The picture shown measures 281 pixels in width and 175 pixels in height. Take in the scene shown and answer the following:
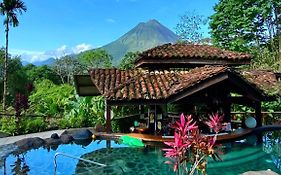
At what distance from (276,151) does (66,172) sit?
26.1ft

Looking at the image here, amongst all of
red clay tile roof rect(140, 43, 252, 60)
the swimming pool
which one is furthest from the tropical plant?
red clay tile roof rect(140, 43, 252, 60)

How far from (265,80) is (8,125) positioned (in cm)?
1253

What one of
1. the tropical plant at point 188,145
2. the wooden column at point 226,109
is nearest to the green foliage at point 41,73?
the wooden column at point 226,109

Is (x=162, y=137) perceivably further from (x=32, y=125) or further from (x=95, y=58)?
(x=95, y=58)

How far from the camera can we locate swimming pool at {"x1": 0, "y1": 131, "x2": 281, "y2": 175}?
10094mm

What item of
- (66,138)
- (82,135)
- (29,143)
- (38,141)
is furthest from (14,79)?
(29,143)

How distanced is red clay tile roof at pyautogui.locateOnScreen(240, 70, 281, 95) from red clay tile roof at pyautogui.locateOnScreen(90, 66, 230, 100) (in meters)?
2.77

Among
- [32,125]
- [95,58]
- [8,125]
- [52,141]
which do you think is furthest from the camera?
[95,58]

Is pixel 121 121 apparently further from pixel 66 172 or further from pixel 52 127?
pixel 66 172

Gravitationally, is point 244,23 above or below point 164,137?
above

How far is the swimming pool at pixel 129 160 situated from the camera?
10094mm

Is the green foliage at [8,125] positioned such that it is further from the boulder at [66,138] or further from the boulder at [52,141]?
the boulder at [66,138]

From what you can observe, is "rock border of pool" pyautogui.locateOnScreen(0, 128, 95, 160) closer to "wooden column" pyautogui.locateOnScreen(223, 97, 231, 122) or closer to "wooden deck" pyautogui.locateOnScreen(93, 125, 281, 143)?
"wooden deck" pyautogui.locateOnScreen(93, 125, 281, 143)

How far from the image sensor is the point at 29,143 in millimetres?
13289
